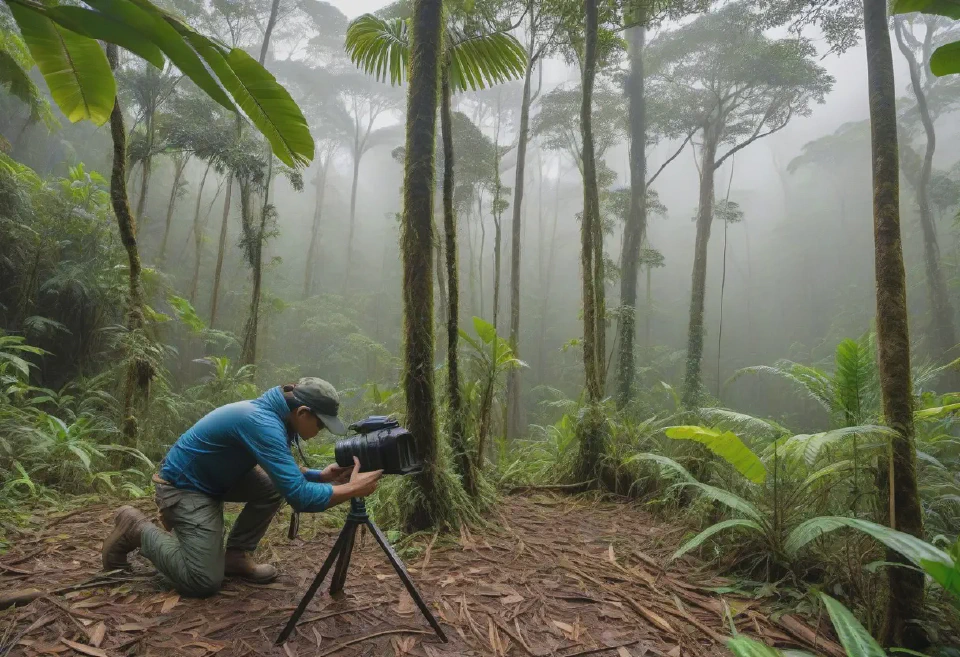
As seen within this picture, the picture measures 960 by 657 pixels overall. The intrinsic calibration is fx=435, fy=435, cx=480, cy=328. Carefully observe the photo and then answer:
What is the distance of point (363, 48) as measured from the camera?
13.6 ft

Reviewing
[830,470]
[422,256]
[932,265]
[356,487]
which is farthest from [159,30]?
[932,265]

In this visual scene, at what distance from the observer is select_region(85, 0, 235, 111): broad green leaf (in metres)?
1.07

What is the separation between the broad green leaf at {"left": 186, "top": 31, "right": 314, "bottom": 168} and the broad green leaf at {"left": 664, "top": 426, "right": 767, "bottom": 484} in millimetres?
2496

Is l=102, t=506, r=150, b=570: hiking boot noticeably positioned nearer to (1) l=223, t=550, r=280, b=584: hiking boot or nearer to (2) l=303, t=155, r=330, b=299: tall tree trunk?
(1) l=223, t=550, r=280, b=584: hiking boot

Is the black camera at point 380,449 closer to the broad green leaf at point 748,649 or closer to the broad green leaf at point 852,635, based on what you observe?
the broad green leaf at point 748,649

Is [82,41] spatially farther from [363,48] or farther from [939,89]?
[939,89]

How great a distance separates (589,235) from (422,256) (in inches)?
86.8

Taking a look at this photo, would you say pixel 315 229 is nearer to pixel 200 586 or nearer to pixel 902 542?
pixel 200 586

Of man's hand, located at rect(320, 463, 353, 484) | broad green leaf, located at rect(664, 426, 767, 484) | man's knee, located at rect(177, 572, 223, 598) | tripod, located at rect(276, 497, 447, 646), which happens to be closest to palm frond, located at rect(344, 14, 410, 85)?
man's hand, located at rect(320, 463, 353, 484)

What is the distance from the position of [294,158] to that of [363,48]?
10.8ft

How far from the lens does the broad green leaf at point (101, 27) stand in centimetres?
103

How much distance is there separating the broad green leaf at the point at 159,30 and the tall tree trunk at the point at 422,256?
1.89 meters

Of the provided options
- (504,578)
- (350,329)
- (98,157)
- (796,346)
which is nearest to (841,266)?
(796,346)

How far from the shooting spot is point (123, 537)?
231 cm
